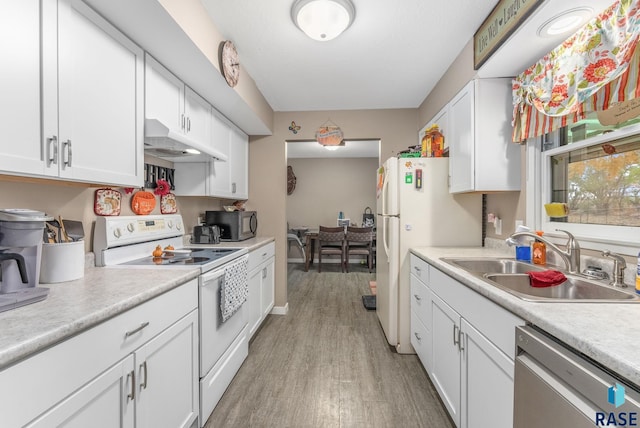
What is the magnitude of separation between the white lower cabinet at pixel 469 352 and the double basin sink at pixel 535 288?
0.12m

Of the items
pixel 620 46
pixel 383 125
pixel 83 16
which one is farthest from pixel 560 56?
pixel 83 16

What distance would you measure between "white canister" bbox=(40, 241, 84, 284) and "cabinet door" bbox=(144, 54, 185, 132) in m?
0.79

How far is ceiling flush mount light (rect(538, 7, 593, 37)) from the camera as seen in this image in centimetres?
132

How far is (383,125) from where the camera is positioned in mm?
3271

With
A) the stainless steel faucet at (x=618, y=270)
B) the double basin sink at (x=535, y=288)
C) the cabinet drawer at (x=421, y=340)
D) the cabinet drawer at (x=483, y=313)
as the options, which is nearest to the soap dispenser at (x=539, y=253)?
the double basin sink at (x=535, y=288)

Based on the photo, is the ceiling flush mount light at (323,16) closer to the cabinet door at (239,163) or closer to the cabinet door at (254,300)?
the cabinet door at (239,163)

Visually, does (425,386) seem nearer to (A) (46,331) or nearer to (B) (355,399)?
(B) (355,399)

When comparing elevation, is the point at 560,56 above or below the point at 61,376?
above

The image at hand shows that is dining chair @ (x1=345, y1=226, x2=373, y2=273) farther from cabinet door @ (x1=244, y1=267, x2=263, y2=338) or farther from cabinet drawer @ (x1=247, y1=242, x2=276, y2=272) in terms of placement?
cabinet door @ (x1=244, y1=267, x2=263, y2=338)

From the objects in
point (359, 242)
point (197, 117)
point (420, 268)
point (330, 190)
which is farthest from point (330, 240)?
point (197, 117)

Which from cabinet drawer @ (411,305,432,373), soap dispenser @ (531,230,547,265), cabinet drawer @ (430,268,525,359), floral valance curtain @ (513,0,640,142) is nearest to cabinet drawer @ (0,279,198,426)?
cabinet drawer @ (430,268,525,359)

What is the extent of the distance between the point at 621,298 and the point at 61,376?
6.04 ft

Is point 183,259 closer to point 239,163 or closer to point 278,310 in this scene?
point 239,163

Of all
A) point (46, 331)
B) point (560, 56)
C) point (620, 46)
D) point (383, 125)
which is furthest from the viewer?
point (383, 125)
